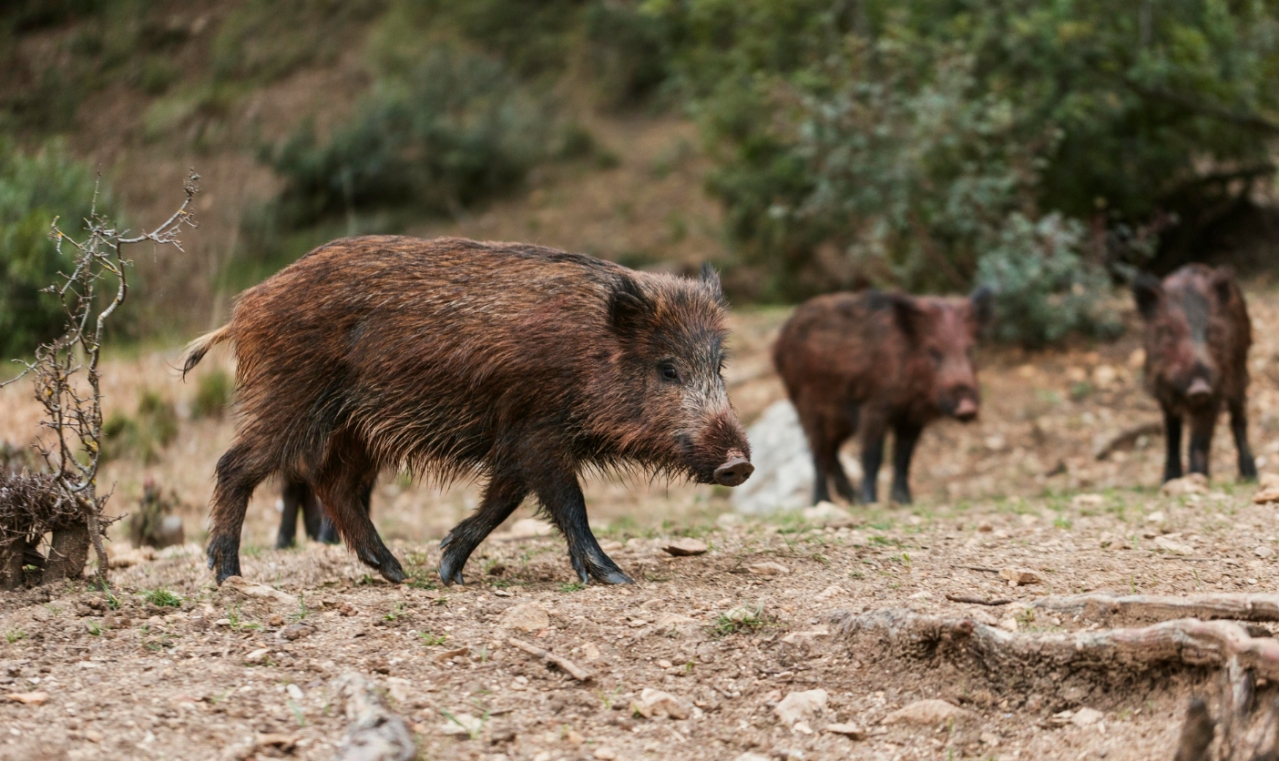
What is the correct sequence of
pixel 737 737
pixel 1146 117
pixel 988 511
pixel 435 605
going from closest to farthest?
pixel 737 737, pixel 435 605, pixel 988 511, pixel 1146 117

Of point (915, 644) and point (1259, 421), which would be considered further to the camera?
point (1259, 421)

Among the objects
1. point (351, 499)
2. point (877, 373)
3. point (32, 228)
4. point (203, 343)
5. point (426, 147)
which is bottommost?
point (351, 499)

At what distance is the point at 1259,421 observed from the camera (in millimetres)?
10430

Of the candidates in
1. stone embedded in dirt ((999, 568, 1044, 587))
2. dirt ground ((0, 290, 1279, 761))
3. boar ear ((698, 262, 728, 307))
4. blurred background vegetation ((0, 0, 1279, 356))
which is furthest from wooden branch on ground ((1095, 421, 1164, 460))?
stone embedded in dirt ((999, 568, 1044, 587))

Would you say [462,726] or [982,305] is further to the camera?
[982,305]

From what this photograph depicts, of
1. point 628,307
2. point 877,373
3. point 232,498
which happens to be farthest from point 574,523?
point 877,373

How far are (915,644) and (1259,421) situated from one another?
7.68 m

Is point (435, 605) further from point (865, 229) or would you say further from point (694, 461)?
point (865, 229)

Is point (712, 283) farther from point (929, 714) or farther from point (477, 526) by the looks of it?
point (929, 714)

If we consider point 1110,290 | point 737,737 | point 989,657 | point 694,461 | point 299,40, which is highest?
point 299,40

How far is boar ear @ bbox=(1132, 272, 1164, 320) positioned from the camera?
9086 millimetres

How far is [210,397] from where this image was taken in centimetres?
1113

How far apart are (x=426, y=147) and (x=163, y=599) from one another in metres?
16.4

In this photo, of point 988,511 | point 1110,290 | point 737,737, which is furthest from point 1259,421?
point 737,737
